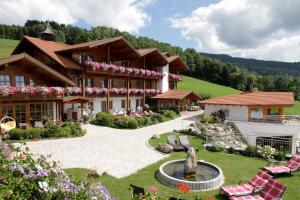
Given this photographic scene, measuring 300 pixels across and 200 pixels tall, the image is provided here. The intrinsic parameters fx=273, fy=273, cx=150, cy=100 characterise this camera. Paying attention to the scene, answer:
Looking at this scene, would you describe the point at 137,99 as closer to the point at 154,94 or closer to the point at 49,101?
the point at 154,94

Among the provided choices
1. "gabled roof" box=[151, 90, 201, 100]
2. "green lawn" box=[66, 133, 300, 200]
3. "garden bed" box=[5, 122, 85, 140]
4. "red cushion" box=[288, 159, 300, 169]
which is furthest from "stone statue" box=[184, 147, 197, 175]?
"gabled roof" box=[151, 90, 201, 100]

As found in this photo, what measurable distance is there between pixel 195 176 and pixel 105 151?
576cm

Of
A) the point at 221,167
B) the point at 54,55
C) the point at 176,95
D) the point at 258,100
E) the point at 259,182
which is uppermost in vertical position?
the point at 54,55

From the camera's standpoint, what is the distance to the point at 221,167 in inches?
536

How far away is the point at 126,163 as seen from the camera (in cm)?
1351

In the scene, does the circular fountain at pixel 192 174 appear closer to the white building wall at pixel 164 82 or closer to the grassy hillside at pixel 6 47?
the white building wall at pixel 164 82

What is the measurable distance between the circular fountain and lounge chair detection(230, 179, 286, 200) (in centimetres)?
152

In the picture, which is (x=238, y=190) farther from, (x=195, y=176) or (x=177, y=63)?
(x=177, y=63)

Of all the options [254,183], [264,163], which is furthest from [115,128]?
[254,183]

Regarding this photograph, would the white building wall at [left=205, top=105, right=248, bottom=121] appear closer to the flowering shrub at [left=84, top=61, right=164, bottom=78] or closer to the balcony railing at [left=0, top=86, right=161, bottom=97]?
the flowering shrub at [left=84, top=61, right=164, bottom=78]

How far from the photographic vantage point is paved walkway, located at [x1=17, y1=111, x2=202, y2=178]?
12.9 metres

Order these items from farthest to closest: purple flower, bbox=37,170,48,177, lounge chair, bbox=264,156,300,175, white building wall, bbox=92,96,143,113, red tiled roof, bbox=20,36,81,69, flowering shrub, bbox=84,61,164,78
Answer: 1. white building wall, bbox=92,96,143,113
2. flowering shrub, bbox=84,61,164,78
3. red tiled roof, bbox=20,36,81,69
4. lounge chair, bbox=264,156,300,175
5. purple flower, bbox=37,170,48,177

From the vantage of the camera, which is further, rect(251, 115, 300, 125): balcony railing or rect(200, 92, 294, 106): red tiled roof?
rect(200, 92, 294, 106): red tiled roof

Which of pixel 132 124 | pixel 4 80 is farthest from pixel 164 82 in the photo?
pixel 4 80
